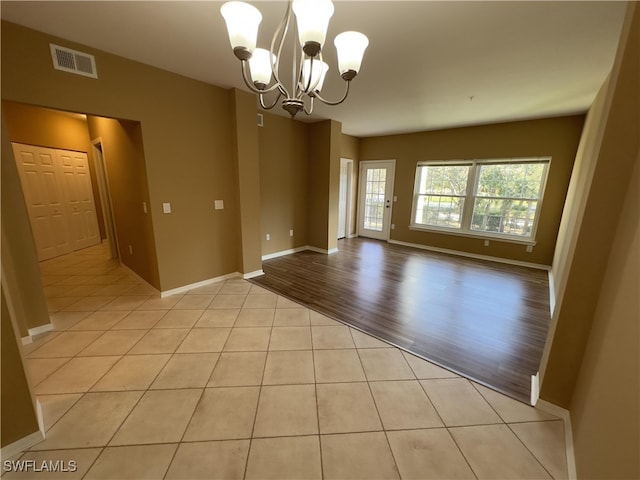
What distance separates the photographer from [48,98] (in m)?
2.03

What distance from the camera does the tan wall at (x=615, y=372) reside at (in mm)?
853

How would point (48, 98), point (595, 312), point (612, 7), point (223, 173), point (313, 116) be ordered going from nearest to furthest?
1. point (595, 312)
2. point (612, 7)
3. point (48, 98)
4. point (223, 173)
5. point (313, 116)

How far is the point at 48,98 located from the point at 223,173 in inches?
63.2

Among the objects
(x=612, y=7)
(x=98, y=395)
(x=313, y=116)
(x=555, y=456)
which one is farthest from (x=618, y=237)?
(x=313, y=116)

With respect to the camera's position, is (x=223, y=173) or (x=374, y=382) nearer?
(x=374, y=382)

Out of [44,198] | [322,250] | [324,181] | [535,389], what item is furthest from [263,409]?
[44,198]

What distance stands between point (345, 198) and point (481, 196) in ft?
9.45

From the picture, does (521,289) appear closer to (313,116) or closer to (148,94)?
(313,116)

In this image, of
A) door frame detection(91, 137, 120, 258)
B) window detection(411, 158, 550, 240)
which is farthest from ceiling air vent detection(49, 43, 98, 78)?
window detection(411, 158, 550, 240)

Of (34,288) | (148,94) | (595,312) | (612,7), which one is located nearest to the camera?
(595,312)

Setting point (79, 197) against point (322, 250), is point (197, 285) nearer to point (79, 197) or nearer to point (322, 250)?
point (322, 250)

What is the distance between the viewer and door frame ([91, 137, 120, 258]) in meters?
3.85

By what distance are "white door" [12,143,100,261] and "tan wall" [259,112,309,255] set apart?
3576 mm

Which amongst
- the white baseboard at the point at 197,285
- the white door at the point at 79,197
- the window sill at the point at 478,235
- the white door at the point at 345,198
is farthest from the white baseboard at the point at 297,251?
the white door at the point at 79,197
